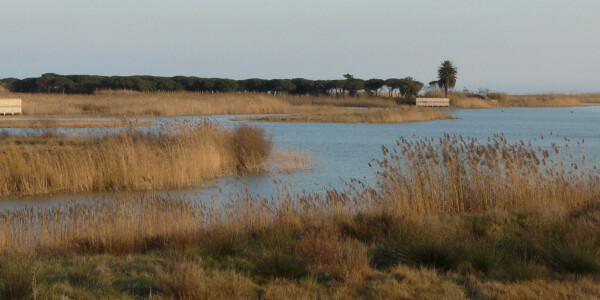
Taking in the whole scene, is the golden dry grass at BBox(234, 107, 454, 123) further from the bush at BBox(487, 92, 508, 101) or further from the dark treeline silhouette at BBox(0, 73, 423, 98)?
the bush at BBox(487, 92, 508, 101)

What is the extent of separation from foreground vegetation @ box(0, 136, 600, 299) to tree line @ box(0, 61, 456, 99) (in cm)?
6531

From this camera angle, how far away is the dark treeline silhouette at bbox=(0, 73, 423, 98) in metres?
72.3

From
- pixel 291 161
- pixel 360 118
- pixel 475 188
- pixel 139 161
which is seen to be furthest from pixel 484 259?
pixel 360 118

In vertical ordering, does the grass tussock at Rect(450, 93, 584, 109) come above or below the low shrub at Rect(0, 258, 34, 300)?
above

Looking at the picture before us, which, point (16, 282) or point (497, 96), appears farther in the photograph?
point (497, 96)

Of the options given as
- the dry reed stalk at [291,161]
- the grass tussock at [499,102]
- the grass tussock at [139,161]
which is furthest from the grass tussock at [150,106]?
the grass tussock at [499,102]

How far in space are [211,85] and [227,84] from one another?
2115 mm

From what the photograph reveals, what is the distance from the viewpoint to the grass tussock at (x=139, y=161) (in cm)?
1287

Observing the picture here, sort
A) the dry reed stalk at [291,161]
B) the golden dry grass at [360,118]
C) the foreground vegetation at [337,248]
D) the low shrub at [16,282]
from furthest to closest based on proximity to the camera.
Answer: the golden dry grass at [360,118], the dry reed stalk at [291,161], the foreground vegetation at [337,248], the low shrub at [16,282]

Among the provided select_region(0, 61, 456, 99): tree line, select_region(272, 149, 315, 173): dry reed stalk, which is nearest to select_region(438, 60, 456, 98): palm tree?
select_region(0, 61, 456, 99): tree line

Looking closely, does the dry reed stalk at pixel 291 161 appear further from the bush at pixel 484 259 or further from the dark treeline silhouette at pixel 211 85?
the dark treeline silhouette at pixel 211 85

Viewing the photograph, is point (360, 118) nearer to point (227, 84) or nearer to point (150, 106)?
point (150, 106)

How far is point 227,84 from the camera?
255 feet

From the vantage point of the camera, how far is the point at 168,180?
1391cm
